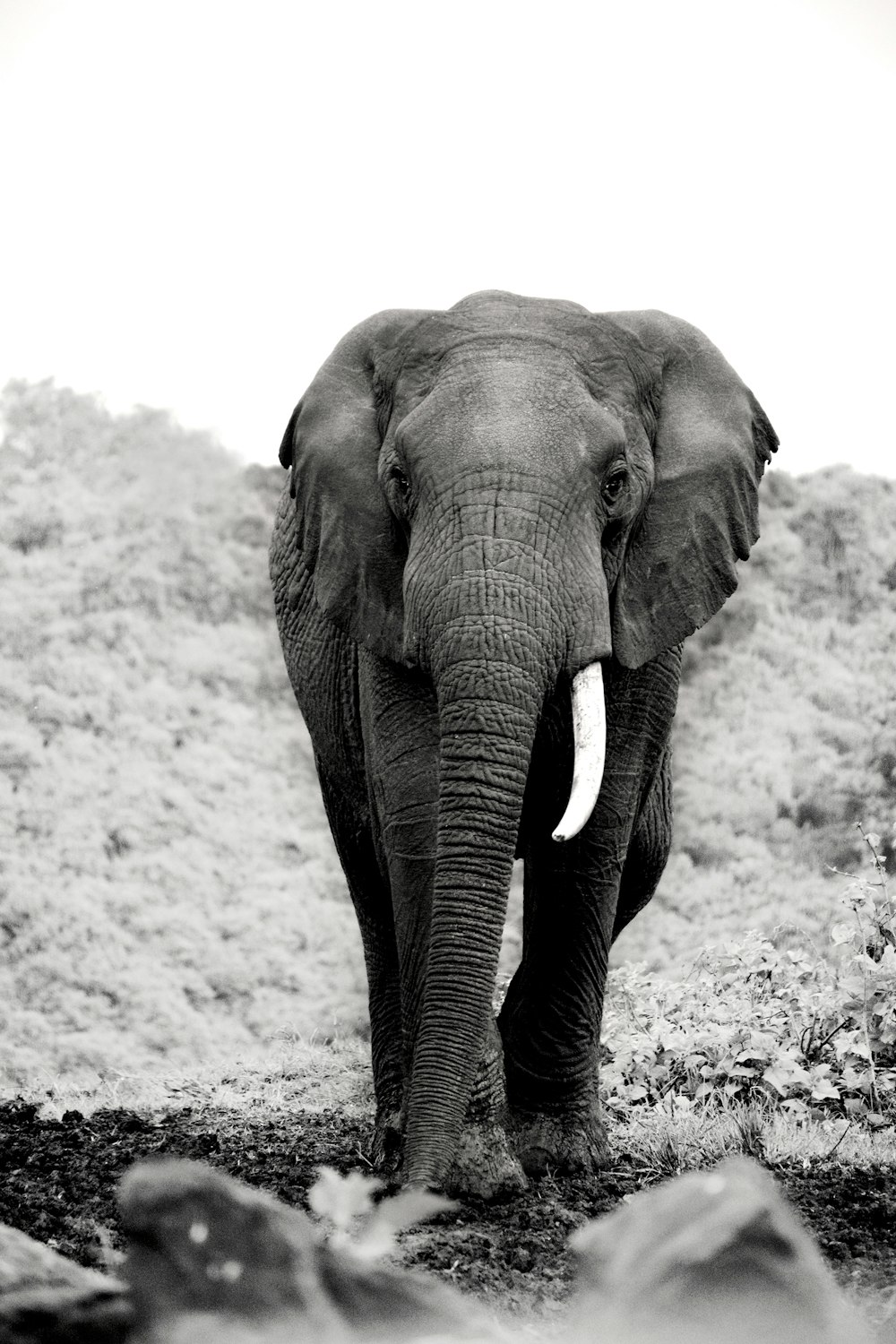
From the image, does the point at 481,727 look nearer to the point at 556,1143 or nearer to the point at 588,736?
the point at 588,736

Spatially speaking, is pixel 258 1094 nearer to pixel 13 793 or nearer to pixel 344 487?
pixel 344 487

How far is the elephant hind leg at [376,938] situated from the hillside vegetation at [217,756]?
19.9 feet

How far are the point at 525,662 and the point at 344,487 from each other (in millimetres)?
1209

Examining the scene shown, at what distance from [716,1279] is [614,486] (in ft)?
12.7

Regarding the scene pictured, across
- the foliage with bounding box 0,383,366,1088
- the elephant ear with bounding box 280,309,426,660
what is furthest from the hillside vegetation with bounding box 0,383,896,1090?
the elephant ear with bounding box 280,309,426,660

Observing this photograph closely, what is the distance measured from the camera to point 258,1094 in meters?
9.18

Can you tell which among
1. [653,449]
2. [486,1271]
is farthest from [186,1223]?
[653,449]

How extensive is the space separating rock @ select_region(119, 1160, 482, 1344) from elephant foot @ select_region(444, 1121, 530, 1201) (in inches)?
128

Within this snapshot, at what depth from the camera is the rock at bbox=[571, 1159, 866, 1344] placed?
254 cm

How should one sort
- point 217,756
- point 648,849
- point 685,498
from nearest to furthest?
point 685,498 → point 648,849 → point 217,756

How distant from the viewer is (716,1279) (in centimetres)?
256

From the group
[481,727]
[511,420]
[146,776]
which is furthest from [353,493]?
[146,776]

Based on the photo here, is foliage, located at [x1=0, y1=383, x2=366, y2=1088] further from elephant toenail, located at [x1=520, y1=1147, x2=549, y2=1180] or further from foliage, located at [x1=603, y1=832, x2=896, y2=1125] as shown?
elephant toenail, located at [x1=520, y1=1147, x2=549, y2=1180]

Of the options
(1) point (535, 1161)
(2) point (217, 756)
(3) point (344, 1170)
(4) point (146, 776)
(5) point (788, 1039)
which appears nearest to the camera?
(1) point (535, 1161)
